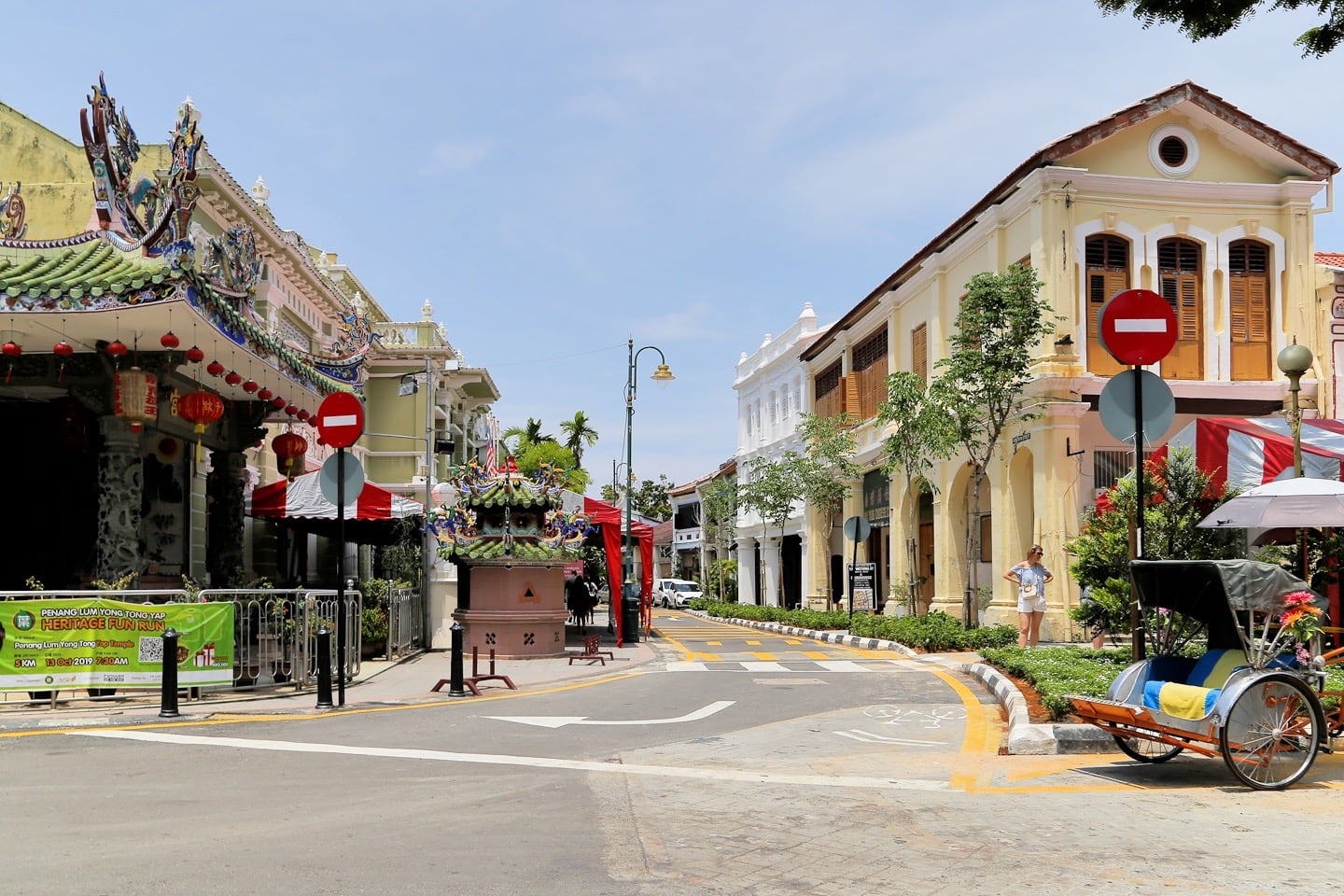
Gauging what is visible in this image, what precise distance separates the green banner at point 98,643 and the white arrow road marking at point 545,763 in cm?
181

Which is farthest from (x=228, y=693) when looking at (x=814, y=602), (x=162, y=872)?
(x=814, y=602)

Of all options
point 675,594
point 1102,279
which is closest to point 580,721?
point 1102,279

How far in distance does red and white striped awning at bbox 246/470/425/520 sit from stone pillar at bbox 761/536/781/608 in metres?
28.7

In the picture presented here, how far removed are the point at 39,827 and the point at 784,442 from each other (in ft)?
137

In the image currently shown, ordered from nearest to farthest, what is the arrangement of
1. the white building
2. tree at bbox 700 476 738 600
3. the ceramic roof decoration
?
the ceramic roof decoration
the white building
tree at bbox 700 476 738 600

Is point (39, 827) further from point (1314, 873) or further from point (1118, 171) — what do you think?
point (1118, 171)

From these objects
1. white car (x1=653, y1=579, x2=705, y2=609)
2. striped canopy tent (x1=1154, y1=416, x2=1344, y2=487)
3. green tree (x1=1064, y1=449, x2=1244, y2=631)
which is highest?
striped canopy tent (x1=1154, y1=416, x2=1344, y2=487)

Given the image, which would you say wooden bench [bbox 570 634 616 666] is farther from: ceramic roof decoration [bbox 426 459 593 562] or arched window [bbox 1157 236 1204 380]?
arched window [bbox 1157 236 1204 380]

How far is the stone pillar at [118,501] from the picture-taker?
17406 mm

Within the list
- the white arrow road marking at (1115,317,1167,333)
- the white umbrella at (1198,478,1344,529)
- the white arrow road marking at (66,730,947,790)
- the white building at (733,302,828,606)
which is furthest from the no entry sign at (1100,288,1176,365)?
the white building at (733,302,828,606)

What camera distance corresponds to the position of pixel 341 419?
13.9m

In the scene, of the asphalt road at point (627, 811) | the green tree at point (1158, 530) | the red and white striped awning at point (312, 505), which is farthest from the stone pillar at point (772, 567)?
the asphalt road at point (627, 811)

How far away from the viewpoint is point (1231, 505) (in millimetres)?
13078

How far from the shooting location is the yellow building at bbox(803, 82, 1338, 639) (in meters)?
24.6
